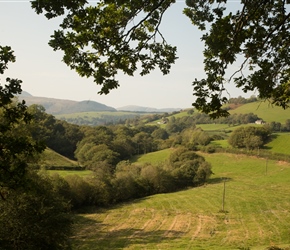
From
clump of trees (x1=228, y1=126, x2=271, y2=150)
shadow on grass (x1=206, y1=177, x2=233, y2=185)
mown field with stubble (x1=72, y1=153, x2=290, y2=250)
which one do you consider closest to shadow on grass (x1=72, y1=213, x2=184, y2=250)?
mown field with stubble (x1=72, y1=153, x2=290, y2=250)

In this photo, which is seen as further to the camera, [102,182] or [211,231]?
[102,182]

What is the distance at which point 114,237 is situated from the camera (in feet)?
119

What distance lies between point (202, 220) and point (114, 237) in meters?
15.0

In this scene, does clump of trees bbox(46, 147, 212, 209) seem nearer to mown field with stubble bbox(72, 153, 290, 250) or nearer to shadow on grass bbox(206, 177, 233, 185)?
shadow on grass bbox(206, 177, 233, 185)

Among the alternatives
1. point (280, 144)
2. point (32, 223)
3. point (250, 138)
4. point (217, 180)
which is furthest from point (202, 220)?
point (280, 144)

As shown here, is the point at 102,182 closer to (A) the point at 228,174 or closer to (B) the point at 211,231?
(B) the point at 211,231

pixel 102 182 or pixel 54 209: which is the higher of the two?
pixel 54 209

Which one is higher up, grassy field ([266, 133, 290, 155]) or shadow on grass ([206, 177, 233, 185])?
grassy field ([266, 133, 290, 155])

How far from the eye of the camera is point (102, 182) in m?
58.6

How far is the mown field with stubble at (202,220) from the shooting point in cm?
3244

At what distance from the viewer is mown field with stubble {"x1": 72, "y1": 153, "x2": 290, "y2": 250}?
106ft

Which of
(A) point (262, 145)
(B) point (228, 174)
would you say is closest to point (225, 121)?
(A) point (262, 145)

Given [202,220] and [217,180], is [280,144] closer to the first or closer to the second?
[217,180]

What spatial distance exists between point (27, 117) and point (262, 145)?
9800cm
